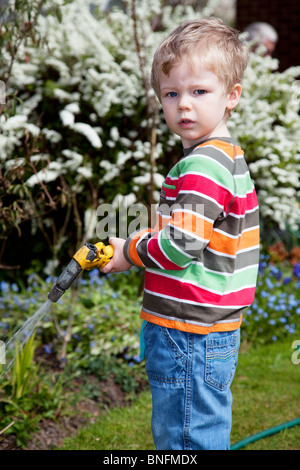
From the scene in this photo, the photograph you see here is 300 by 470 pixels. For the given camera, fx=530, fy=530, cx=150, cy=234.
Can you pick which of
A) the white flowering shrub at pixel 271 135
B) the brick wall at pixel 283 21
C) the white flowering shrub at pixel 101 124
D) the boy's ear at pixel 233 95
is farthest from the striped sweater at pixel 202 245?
the brick wall at pixel 283 21

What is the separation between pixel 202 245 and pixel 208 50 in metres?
0.56

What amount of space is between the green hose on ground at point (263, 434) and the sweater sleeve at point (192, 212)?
4.27ft

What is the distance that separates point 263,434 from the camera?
255 cm

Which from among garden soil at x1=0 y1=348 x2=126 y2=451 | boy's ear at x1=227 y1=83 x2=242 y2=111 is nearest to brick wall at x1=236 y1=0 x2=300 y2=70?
garden soil at x1=0 y1=348 x2=126 y2=451

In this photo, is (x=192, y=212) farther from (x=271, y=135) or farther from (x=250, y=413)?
(x=271, y=135)

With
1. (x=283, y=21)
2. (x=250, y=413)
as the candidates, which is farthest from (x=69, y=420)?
(x=283, y=21)

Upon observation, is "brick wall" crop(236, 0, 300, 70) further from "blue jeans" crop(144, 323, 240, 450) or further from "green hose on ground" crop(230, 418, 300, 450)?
"blue jeans" crop(144, 323, 240, 450)

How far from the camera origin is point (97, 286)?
4.13 meters

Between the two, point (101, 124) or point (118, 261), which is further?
point (101, 124)

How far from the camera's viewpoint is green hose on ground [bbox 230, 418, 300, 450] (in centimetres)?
246

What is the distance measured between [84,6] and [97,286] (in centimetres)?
232
